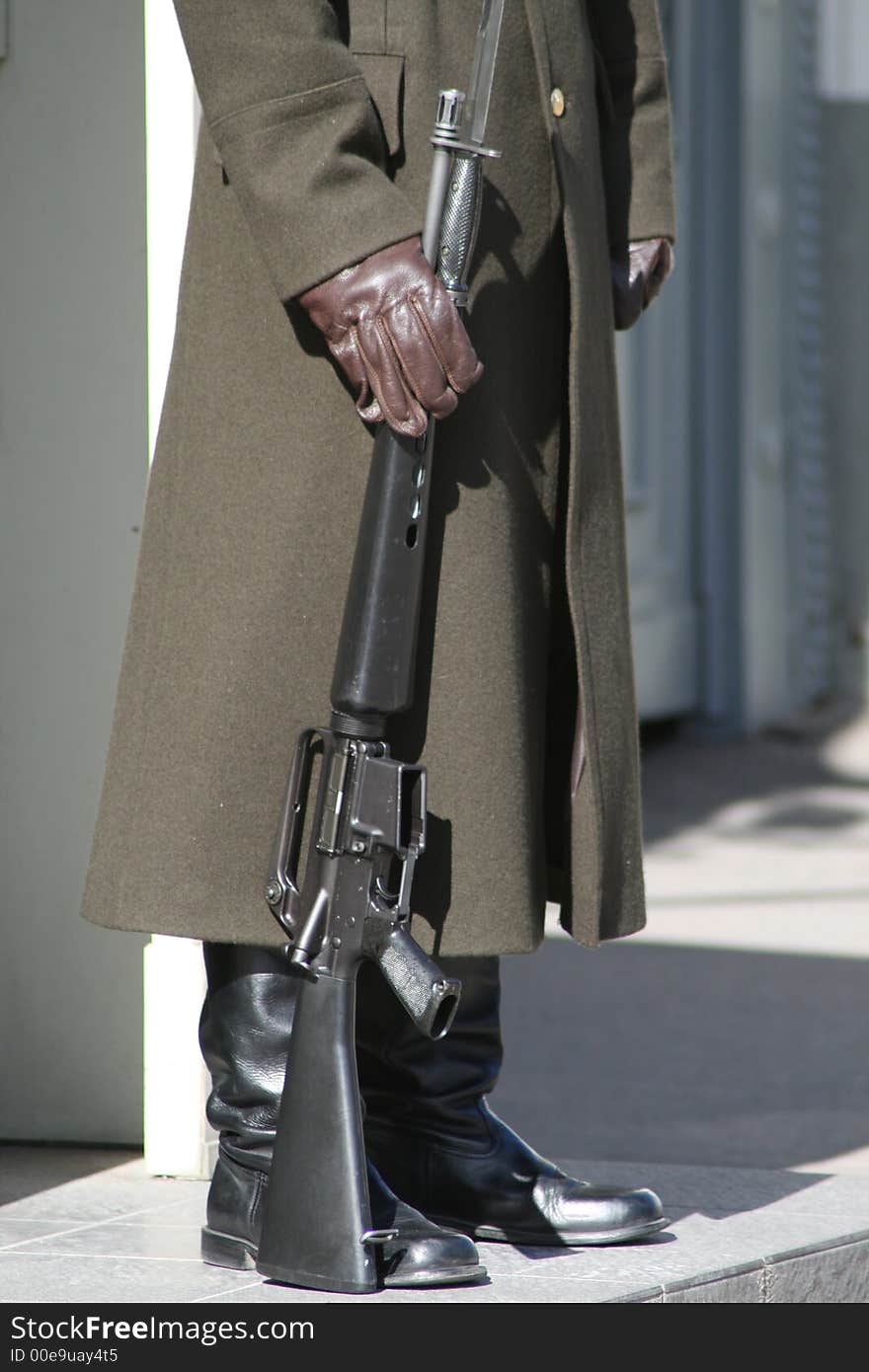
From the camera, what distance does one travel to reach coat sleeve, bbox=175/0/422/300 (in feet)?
6.66

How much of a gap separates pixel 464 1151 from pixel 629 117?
1.19 m

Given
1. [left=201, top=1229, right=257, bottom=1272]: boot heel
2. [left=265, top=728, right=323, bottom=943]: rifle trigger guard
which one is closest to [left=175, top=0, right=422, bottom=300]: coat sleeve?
[left=265, top=728, right=323, bottom=943]: rifle trigger guard

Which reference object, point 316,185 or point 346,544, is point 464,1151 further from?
point 316,185

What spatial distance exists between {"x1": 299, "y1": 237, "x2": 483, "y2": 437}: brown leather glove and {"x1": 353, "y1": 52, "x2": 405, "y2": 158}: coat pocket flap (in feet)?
0.57

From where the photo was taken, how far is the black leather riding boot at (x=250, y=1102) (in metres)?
→ 2.16

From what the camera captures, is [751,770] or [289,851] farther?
[751,770]

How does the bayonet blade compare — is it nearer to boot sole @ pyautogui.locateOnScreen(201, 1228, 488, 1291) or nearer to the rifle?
the rifle

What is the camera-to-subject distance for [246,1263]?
87.0 inches

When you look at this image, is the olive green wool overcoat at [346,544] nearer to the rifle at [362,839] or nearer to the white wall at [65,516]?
the rifle at [362,839]

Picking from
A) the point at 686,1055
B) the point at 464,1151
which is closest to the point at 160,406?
the point at 464,1151

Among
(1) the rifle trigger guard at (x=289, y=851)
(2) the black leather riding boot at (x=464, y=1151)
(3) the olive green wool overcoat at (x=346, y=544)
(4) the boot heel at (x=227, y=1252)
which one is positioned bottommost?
(4) the boot heel at (x=227, y=1252)

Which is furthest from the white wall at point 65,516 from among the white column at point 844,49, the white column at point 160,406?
the white column at point 844,49
